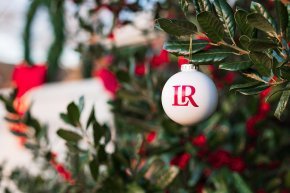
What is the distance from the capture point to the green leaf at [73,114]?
1305mm

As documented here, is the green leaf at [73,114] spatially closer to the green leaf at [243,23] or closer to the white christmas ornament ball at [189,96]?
the white christmas ornament ball at [189,96]

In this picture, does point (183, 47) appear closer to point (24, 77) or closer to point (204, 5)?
point (204, 5)

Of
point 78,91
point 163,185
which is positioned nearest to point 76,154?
point 163,185

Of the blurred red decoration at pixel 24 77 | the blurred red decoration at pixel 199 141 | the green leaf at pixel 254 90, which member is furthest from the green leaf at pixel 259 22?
the blurred red decoration at pixel 24 77

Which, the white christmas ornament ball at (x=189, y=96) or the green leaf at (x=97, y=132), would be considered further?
the green leaf at (x=97, y=132)

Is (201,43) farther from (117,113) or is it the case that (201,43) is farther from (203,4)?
(117,113)


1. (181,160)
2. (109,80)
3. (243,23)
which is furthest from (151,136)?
(243,23)

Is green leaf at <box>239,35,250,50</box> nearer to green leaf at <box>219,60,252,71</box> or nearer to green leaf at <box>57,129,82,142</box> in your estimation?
green leaf at <box>219,60,252,71</box>

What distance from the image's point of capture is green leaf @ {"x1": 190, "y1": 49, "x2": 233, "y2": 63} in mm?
940

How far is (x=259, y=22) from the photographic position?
2.63ft

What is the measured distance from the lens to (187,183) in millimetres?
1870

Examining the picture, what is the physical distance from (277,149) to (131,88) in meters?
0.78

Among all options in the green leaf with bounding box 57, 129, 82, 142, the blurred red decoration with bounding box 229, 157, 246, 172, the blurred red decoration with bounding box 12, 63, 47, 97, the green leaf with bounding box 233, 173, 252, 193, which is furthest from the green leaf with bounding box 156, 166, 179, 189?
the blurred red decoration with bounding box 12, 63, 47, 97

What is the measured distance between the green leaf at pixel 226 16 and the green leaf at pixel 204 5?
0.04 feet
